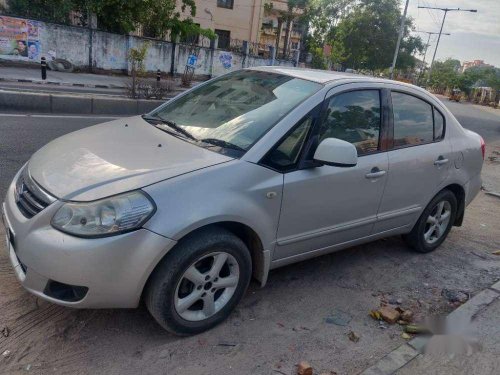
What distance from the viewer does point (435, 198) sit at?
4.29 meters

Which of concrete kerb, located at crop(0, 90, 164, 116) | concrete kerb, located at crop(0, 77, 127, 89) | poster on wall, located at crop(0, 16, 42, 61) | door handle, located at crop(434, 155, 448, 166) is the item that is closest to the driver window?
door handle, located at crop(434, 155, 448, 166)

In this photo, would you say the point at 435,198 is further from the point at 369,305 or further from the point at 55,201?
the point at 55,201

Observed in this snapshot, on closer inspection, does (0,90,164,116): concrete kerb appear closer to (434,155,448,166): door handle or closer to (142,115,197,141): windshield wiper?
(142,115,197,141): windshield wiper

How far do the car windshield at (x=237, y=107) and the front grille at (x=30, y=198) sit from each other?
105 cm

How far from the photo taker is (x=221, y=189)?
2.71 m

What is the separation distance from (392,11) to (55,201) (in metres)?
41.3

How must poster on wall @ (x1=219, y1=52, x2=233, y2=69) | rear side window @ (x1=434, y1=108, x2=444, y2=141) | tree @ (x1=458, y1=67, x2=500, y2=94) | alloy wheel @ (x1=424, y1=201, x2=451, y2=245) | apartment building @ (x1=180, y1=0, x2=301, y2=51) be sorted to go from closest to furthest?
rear side window @ (x1=434, y1=108, x2=444, y2=141)
alloy wheel @ (x1=424, y1=201, x2=451, y2=245)
poster on wall @ (x1=219, y1=52, x2=233, y2=69)
apartment building @ (x1=180, y1=0, x2=301, y2=51)
tree @ (x1=458, y1=67, x2=500, y2=94)

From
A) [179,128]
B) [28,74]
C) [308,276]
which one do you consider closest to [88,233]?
[179,128]

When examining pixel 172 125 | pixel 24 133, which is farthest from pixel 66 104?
pixel 172 125

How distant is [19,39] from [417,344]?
2039 centimetres

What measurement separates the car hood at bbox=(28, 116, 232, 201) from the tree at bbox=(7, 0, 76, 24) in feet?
64.1

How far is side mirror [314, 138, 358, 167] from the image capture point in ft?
9.85

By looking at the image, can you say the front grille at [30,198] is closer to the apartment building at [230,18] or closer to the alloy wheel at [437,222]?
the alloy wheel at [437,222]

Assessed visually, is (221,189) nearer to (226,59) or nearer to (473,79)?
(226,59)
